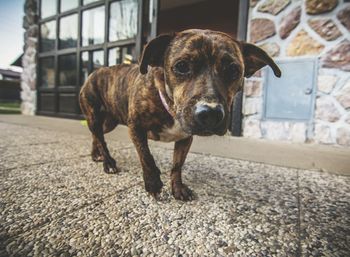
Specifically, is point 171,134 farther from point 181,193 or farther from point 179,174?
point 181,193

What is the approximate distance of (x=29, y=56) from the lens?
6441 mm

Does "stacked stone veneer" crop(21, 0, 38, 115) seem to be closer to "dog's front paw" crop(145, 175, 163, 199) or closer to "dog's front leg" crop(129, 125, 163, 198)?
"dog's front leg" crop(129, 125, 163, 198)

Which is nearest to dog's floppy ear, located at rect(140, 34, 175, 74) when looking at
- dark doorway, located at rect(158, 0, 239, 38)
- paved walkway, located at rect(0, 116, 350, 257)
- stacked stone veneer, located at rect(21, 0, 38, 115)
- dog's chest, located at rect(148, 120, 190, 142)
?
dog's chest, located at rect(148, 120, 190, 142)

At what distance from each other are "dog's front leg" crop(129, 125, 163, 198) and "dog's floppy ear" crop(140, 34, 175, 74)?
38 centimetres

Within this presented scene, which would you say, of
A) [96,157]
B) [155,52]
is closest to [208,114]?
[155,52]

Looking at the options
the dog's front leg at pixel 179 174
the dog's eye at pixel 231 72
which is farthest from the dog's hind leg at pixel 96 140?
the dog's eye at pixel 231 72

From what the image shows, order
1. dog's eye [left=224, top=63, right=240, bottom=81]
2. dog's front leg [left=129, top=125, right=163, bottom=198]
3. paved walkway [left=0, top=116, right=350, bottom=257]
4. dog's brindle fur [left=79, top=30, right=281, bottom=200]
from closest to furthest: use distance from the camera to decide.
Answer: paved walkway [left=0, top=116, right=350, bottom=257], dog's brindle fur [left=79, top=30, right=281, bottom=200], dog's eye [left=224, top=63, right=240, bottom=81], dog's front leg [left=129, top=125, right=163, bottom=198]

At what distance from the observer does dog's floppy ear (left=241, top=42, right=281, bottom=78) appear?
5.18 ft

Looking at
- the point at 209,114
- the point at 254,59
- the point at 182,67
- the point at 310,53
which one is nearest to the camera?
the point at 209,114

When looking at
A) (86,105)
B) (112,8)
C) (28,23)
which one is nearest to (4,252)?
(86,105)

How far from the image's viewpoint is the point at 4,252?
2.84 ft

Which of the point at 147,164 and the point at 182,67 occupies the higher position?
the point at 182,67

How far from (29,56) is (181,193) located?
21.3ft

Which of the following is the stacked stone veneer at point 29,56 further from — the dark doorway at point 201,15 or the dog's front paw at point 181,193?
the dog's front paw at point 181,193
